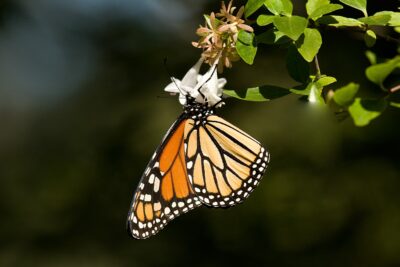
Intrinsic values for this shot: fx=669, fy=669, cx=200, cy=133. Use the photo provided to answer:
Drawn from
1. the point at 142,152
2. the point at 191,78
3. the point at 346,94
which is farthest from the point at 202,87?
the point at 142,152

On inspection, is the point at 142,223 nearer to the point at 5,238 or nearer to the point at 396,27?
the point at 396,27

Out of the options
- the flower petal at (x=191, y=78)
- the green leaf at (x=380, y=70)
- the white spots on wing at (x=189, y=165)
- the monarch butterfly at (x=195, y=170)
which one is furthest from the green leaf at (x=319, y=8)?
the white spots on wing at (x=189, y=165)

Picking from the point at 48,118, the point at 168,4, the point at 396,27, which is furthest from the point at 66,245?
the point at 396,27

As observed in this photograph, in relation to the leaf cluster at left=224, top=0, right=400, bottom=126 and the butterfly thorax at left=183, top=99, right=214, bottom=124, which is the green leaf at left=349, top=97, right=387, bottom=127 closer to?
the leaf cluster at left=224, top=0, right=400, bottom=126

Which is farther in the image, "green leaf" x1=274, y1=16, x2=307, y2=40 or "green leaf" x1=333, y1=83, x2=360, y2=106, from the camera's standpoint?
"green leaf" x1=274, y1=16, x2=307, y2=40

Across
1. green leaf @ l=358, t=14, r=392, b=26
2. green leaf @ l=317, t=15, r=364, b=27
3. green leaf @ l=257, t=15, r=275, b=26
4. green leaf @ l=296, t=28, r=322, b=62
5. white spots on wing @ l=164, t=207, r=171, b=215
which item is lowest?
white spots on wing @ l=164, t=207, r=171, b=215

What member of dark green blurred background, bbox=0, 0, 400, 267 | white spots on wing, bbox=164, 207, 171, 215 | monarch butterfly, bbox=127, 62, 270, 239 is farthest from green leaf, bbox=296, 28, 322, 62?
dark green blurred background, bbox=0, 0, 400, 267

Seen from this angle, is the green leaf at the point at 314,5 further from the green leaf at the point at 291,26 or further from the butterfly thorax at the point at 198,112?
the butterfly thorax at the point at 198,112
